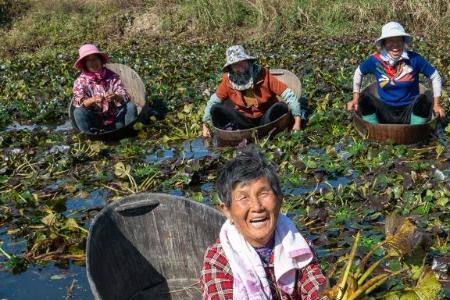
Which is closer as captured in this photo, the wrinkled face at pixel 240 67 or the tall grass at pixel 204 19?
the wrinkled face at pixel 240 67

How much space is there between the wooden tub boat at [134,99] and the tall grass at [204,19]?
520 centimetres

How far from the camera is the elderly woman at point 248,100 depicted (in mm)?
5320

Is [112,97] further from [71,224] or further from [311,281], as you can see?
[311,281]

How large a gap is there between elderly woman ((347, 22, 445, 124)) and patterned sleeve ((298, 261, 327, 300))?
3.07 meters

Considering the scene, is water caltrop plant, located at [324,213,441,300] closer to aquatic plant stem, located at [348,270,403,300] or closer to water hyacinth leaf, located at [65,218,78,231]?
aquatic plant stem, located at [348,270,403,300]

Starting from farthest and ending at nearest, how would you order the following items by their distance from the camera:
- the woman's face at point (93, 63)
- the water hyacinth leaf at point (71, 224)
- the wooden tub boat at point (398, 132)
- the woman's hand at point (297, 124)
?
the woman's face at point (93, 63) → the woman's hand at point (297, 124) → the wooden tub boat at point (398, 132) → the water hyacinth leaf at point (71, 224)

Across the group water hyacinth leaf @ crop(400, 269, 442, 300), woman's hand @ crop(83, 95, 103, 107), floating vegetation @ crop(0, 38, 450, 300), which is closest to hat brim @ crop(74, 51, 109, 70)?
woman's hand @ crop(83, 95, 103, 107)

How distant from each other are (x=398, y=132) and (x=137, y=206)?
2.57 m

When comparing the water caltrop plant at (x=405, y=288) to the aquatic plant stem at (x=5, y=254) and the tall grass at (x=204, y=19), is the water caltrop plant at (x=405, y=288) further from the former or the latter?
the tall grass at (x=204, y=19)

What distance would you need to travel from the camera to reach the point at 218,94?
18.2 ft

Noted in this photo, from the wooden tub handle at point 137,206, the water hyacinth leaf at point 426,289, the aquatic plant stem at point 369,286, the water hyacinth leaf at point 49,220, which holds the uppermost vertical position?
the water hyacinth leaf at point 426,289

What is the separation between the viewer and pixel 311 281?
206 cm

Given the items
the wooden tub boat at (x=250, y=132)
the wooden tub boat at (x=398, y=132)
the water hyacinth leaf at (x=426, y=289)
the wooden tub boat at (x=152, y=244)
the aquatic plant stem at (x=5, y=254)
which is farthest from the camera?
the wooden tub boat at (x=250, y=132)

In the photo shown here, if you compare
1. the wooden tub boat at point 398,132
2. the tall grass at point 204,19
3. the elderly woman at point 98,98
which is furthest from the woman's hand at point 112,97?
the tall grass at point 204,19
